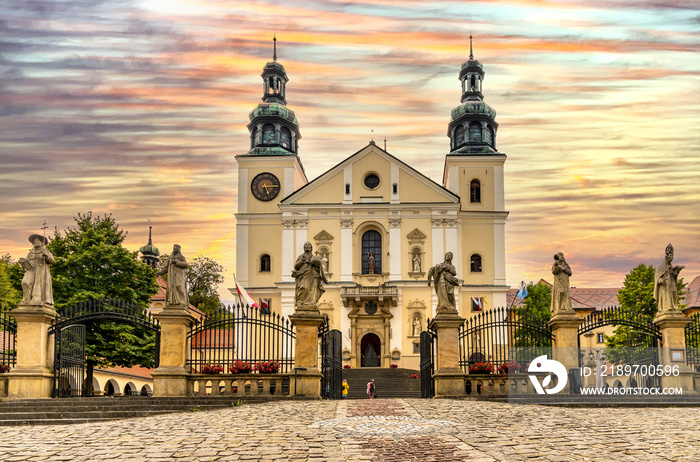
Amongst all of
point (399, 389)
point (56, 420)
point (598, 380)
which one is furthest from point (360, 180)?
point (56, 420)

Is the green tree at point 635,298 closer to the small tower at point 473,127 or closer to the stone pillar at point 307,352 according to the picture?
the small tower at point 473,127

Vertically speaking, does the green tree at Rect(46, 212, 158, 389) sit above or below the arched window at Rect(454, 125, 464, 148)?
below

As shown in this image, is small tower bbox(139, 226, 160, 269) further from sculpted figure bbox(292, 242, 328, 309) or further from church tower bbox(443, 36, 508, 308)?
sculpted figure bbox(292, 242, 328, 309)

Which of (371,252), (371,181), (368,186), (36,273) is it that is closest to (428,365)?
(36,273)

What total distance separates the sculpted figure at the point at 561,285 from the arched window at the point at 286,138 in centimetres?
3638

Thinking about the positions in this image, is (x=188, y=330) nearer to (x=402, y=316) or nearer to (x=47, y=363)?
(x=47, y=363)

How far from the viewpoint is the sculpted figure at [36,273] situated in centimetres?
1783

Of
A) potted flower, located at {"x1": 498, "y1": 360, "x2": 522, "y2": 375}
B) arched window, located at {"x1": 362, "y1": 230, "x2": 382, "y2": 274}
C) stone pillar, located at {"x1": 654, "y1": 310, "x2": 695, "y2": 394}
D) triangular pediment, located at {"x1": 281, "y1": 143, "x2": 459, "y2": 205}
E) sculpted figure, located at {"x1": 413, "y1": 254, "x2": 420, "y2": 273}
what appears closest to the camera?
potted flower, located at {"x1": 498, "y1": 360, "x2": 522, "y2": 375}

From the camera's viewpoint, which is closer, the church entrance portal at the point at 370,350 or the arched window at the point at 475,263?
the church entrance portal at the point at 370,350

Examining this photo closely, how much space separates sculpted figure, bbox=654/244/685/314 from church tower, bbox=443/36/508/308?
29310mm

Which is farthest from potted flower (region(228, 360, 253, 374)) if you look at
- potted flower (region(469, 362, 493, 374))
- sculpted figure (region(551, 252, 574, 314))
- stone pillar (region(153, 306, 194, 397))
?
sculpted figure (region(551, 252, 574, 314))

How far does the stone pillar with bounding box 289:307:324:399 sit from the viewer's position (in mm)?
17297

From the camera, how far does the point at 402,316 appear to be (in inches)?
1886

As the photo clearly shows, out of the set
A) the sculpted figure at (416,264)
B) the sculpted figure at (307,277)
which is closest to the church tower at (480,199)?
the sculpted figure at (416,264)
